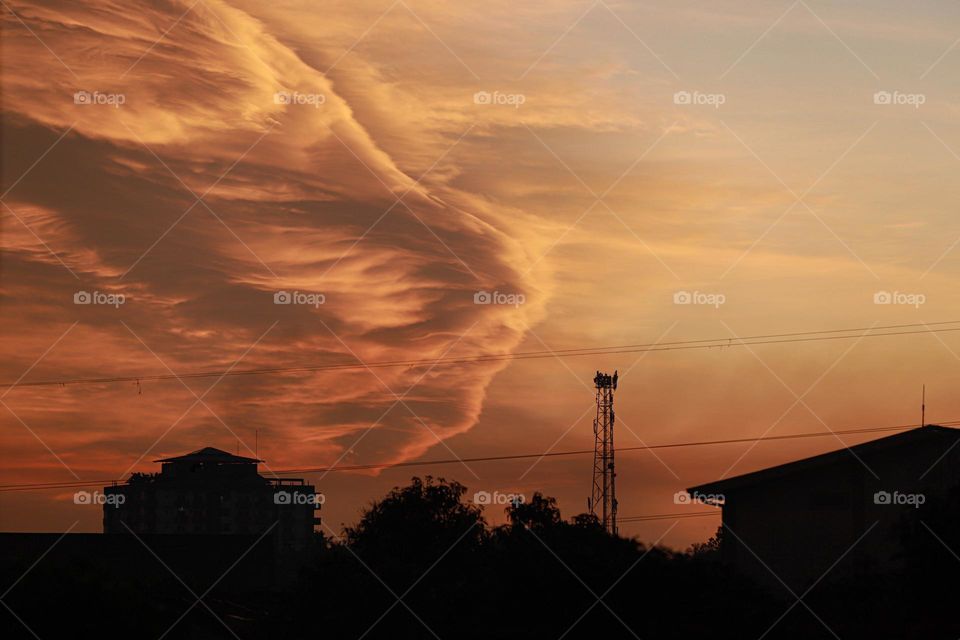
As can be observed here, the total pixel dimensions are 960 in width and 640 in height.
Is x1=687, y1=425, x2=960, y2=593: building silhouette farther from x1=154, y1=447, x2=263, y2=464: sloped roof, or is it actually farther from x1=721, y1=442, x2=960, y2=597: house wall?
x1=154, y1=447, x2=263, y2=464: sloped roof

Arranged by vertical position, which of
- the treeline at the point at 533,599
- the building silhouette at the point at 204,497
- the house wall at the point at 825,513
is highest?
the building silhouette at the point at 204,497

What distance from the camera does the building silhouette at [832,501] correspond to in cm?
3659

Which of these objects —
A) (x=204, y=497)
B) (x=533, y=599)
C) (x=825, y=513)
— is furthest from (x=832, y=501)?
(x=204, y=497)

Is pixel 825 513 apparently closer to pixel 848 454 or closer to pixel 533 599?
pixel 848 454

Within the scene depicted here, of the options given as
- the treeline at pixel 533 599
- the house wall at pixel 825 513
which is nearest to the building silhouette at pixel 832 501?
the house wall at pixel 825 513

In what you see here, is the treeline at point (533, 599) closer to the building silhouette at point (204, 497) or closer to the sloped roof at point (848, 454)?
the sloped roof at point (848, 454)

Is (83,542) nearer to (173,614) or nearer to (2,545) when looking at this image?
(2,545)

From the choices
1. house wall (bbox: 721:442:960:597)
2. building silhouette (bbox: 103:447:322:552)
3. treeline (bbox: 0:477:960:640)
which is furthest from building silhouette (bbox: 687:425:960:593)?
building silhouette (bbox: 103:447:322:552)

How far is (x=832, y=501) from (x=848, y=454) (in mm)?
1669

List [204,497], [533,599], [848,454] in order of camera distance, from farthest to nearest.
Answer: [204,497] → [848,454] → [533,599]

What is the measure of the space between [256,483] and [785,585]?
139m

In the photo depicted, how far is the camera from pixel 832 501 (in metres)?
37.6

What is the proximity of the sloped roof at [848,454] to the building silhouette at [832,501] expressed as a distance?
0.03m

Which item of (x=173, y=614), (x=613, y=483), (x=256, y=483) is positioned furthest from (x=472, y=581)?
(x=256, y=483)
